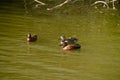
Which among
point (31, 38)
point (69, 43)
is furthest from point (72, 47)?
point (31, 38)

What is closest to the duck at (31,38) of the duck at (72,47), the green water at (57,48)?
the green water at (57,48)

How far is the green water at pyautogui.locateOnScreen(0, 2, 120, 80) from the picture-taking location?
15484 millimetres

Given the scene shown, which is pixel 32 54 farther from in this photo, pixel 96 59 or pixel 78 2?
pixel 78 2

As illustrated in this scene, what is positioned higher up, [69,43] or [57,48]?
[69,43]

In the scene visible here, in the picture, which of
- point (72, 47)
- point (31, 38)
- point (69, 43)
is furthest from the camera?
point (31, 38)

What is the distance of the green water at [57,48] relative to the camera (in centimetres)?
1548

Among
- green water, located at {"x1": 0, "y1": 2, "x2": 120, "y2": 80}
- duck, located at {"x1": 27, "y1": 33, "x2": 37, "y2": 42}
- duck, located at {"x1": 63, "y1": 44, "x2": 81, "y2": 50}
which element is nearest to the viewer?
green water, located at {"x1": 0, "y1": 2, "x2": 120, "y2": 80}

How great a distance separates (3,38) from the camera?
2031 cm

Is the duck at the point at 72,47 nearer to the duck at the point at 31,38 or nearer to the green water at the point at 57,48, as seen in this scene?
the green water at the point at 57,48

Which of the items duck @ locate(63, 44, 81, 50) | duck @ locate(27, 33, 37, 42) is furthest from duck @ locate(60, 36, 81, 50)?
duck @ locate(27, 33, 37, 42)

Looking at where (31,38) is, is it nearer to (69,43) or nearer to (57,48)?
(57,48)

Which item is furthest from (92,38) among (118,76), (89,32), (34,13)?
(34,13)

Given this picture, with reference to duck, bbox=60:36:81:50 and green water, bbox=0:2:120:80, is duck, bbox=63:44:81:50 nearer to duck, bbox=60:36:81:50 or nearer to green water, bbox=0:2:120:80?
duck, bbox=60:36:81:50

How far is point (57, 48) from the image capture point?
61.6ft
